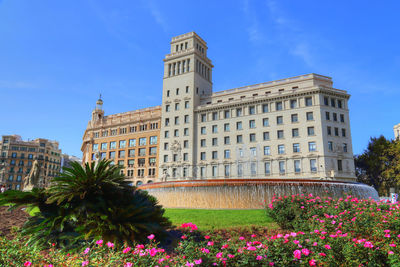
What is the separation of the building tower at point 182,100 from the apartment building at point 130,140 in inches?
164

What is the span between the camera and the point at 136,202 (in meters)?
9.43

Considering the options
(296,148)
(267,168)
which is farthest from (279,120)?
(267,168)

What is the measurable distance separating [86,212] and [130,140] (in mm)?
65126

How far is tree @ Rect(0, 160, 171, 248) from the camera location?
26.3 ft

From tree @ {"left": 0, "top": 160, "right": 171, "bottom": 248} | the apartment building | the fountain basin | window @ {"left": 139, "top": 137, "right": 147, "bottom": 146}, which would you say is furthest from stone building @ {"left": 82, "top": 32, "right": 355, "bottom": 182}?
tree @ {"left": 0, "top": 160, "right": 171, "bottom": 248}

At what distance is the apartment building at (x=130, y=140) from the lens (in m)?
67.8

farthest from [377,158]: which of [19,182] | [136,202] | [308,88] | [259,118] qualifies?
[19,182]

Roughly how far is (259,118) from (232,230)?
47901 mm

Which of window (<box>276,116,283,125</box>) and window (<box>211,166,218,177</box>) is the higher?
window (<box>276,116,283,125</box>)

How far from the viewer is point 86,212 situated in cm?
845

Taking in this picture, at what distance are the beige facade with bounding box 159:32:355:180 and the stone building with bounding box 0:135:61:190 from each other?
53.8 m

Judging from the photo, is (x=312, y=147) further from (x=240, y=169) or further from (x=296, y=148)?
(x=240, y=169)

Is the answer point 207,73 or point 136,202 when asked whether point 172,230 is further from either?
point 207,73

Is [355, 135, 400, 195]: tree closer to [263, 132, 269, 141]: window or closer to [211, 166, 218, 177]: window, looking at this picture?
[263, 132, 269, 141]: window
